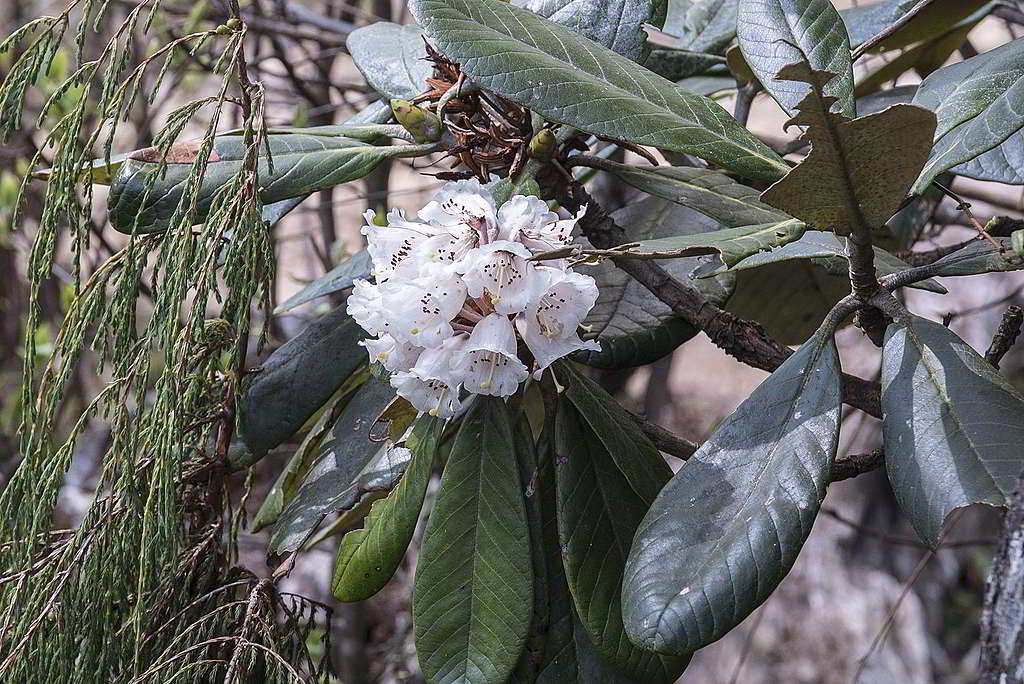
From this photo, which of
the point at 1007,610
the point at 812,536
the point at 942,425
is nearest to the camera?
the point at 1007,610

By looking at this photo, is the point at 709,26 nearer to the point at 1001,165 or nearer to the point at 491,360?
the point at 1001,165

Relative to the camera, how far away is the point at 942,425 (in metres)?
0.69

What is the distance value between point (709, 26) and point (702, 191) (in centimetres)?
39

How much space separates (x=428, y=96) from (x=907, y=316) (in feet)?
1.62

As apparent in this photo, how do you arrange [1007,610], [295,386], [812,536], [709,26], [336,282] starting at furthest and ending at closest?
[812,536] < [709,26] < [336,282] < [295,386] < [1007,610]

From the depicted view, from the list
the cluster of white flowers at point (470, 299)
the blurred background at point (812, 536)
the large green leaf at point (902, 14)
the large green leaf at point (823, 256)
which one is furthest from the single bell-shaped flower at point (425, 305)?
the blurred background at point (812, 536)

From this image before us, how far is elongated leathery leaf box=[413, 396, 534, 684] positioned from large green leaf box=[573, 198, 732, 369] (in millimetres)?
136

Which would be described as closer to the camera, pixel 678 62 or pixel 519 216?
pixel 519 216

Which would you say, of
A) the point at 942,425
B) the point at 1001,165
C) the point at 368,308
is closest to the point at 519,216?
the point at 368,308

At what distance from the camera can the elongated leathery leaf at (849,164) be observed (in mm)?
638

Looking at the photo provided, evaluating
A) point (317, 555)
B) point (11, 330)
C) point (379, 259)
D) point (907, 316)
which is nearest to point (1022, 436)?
point (907, 316)

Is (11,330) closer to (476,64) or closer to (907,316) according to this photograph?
(476,64)

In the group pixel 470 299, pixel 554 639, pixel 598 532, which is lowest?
pixel 554 639

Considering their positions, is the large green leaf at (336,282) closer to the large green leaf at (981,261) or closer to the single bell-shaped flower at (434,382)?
the single bell-shaped flower at (434,382)
